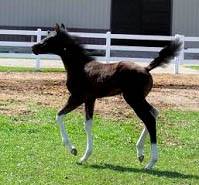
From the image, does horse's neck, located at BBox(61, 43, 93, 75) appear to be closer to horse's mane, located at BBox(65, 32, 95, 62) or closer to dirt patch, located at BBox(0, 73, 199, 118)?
horse's mane, located at BBox(65, 32, 95, 62)

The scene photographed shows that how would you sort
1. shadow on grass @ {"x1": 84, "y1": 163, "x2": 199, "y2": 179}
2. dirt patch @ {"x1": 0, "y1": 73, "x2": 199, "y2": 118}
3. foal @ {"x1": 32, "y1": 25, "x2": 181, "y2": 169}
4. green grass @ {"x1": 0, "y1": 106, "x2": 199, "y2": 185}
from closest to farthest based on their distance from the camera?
green grass @ {"x1": 0, "y1": 106, "x2": 199, "y2": 185} → shadow on grass @ {"x1": 84, "y1": 163, "x2": 199, "y2": 179} → foal @ {"x1": 32, "y1": 25, "x2": 181, "y2": 169} → dirt patch @ {"x1": 0, "y1": 73, "x2": 199, "y2": 118}

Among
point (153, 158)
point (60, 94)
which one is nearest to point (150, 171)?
point (153, 158)

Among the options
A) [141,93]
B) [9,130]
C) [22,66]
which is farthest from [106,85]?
[22,66]

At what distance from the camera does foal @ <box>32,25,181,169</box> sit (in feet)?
27.7

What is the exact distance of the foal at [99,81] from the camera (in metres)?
8.43

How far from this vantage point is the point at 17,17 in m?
30.3

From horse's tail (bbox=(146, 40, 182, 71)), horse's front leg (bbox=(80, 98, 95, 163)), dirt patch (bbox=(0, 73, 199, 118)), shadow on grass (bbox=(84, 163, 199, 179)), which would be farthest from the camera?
dirt patch (bbox=(0, 73, 199, 118))

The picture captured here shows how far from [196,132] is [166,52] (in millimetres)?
3292

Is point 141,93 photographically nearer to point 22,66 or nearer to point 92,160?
point 92,160

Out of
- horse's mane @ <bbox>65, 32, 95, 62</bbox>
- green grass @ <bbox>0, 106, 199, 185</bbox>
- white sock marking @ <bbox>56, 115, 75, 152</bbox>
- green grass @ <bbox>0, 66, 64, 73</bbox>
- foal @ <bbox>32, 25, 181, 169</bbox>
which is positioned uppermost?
horse's mane @ <bbox>65, 32, 95, 62</bbox>

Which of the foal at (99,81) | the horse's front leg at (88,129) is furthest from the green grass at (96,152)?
the foal at (99,81)

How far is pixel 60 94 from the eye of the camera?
16.0 m

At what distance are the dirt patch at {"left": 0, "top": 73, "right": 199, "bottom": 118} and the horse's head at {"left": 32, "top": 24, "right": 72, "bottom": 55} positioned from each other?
166 inches

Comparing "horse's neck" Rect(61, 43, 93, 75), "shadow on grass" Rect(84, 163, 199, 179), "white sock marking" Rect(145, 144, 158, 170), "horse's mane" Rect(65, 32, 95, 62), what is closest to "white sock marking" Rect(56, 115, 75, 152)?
"shadow on grass" Rect(84, 163, 199, 179)
